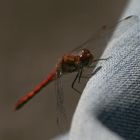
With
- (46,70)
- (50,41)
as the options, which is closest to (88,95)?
(46,70)

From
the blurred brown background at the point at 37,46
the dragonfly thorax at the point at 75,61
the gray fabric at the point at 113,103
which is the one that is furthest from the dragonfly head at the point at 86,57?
the blurred brown background at the point at 37,46

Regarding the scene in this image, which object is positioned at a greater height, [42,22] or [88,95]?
[88,95]

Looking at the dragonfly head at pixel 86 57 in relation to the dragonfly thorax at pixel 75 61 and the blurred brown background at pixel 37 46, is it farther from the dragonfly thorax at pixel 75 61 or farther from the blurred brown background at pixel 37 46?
the blurred brown background at pixel 37 46

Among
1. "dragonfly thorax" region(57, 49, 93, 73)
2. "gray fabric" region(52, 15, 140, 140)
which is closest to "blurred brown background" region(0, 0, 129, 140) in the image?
"dragonfly thorax" region(57, 49, 93, 73)

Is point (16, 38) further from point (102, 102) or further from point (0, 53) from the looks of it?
point (102, 102)

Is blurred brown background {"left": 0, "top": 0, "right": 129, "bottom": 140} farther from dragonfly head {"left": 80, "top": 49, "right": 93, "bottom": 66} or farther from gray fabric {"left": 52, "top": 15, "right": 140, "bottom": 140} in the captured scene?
gray fabric {"left": 52, "top": 15, "right": 140, "bottom": 140}
